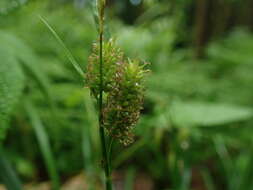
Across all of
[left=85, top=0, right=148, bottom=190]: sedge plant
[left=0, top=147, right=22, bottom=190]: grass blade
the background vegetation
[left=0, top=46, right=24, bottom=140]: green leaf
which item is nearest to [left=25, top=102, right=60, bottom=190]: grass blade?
the background vegetation

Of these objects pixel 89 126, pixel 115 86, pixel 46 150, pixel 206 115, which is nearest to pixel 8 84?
pixel 115 86

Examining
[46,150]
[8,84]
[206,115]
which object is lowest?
[206,115]

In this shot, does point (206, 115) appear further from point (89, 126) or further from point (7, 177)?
point (7, 177)

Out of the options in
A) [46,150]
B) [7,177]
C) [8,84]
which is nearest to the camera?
[8,84]

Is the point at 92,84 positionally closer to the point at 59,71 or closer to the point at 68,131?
the point at 68,131

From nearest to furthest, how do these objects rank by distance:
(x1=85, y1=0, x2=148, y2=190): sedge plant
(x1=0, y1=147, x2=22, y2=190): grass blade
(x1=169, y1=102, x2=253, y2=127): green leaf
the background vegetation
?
1. (x1=85, y1=0, x2=148, y2=190): sedge plant
2. (x1=0, y1=147, x2=22, y2=190): grass blade
3. the background vegetation
4. (x1=169, y1=102, x2=253, y2=127): green leaf

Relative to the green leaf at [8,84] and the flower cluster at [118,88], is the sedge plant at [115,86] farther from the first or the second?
the green leaf at [8,84]

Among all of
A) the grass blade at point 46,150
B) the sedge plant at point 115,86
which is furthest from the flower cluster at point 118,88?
the grass blade at point 46,150

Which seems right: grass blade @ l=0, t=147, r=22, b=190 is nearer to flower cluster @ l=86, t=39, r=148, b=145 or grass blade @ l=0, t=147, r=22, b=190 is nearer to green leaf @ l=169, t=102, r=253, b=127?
flower cluster @ l=86, t=39, r=148, b=145
